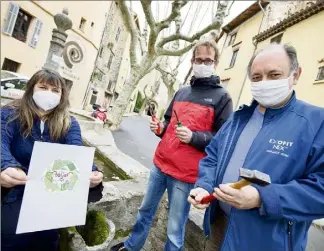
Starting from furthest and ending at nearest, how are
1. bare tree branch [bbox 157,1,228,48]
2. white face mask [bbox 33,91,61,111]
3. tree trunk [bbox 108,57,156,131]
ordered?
tree trunk [bbox 108,57,156,131] < bare tree branch [bbox 157,1,228,48] < white face mask [bbox 33,91,61,111]

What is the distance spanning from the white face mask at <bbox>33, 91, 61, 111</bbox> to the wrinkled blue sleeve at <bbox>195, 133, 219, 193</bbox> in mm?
1219

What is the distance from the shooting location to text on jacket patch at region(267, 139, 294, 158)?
1.27 metres

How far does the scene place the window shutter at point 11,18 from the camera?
14219 millimetres

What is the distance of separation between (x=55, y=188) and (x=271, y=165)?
4.16ft

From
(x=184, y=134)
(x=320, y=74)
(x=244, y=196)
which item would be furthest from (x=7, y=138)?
(x=320, y=74)

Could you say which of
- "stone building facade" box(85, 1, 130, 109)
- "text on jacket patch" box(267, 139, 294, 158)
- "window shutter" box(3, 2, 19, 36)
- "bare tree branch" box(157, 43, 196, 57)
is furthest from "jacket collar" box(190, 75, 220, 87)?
"stone building facade" box(85, 1, 130, 109)

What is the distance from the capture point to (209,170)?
166cm

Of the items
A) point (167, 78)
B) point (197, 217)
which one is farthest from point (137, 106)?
point (197, 217)

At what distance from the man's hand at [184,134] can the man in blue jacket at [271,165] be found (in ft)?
1.14

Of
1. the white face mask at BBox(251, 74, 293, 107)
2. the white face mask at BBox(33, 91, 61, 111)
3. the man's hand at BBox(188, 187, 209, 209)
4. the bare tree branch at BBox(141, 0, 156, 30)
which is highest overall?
the bare tree branch at BBox(141, 0, 156, 30)

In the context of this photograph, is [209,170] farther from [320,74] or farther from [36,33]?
[36,33]

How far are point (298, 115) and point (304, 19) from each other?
942cm

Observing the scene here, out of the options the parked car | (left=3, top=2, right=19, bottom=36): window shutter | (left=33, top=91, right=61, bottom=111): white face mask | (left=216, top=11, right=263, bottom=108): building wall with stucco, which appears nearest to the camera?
(left=33, top=91, right=61, bottom=111): white face mask

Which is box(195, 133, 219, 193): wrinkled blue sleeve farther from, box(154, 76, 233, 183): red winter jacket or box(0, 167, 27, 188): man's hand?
box(0, 167, 27, 188): man's hand
